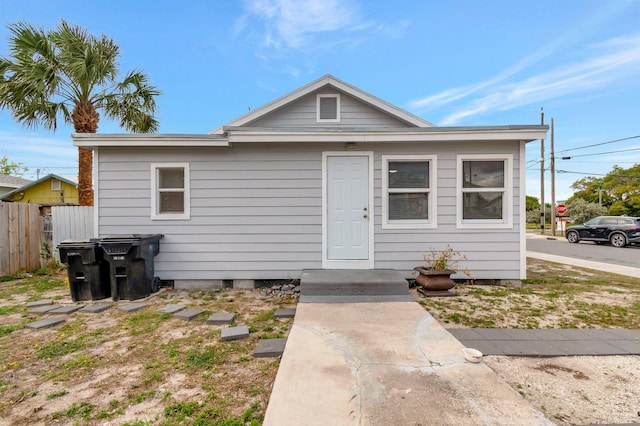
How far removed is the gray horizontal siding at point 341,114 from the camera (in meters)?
6.76

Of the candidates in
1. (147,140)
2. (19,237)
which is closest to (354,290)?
(147,140)

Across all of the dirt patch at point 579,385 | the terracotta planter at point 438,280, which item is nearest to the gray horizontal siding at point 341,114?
the terracotta planter at point 438,280

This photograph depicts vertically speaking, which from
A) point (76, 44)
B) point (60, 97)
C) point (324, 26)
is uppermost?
point (324, 26)

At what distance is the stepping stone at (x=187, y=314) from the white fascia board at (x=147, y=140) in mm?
2740

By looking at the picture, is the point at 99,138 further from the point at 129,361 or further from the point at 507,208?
the point at 507,208

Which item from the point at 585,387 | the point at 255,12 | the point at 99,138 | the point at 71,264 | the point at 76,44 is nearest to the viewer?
the point at 585,387

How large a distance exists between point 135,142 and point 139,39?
6.44 m

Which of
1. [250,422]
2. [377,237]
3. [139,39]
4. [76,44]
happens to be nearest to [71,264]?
[250,422]

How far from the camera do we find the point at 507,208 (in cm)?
503

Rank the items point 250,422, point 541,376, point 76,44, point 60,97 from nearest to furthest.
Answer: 1. point 250,422
2. point 541,376
3. point 76,44
4. point 60,97

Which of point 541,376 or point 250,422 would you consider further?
point 541,376

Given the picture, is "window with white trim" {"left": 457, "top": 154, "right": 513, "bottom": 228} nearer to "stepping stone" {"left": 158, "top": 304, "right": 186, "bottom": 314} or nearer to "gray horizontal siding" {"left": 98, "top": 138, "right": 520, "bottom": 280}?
"gray horizontal siding" {"left": 98, "top": 138, "right": 520, "bottom": 280}

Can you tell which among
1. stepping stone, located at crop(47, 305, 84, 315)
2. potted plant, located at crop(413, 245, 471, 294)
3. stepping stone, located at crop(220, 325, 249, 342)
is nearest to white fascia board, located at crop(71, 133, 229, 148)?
stepping stone, located at crop(47, 305, 84, 315)

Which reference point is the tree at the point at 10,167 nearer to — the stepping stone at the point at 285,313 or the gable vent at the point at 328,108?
the gable vent at the point at 328,108
